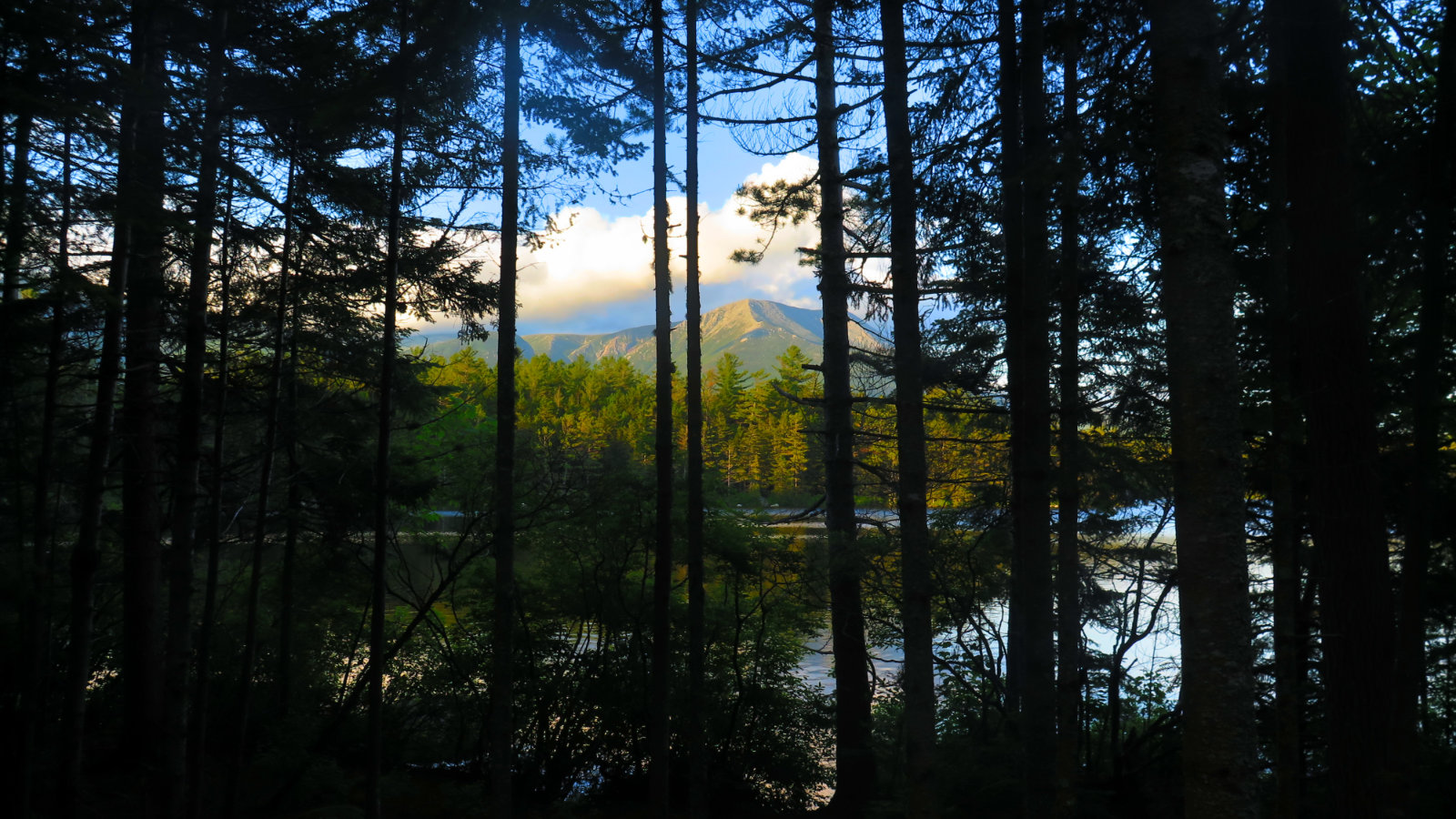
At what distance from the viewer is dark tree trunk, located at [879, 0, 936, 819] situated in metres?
5.57

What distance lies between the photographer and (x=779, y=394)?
28.2 ft

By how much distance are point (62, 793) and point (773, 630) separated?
25.3ft

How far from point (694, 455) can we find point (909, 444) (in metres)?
2.93

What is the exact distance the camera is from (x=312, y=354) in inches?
348

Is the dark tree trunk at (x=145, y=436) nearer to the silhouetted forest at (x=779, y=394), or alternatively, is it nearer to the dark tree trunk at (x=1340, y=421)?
the silhouetted forest at (x=779, y=394)

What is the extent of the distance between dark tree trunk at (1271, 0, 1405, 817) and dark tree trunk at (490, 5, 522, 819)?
238 inches

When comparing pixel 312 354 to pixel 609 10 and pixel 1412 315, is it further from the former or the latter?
pixel 1412 315

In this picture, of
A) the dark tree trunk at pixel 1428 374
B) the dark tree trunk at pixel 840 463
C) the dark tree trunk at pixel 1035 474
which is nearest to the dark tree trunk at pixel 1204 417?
the dark tree trunk at pixel 1428 374

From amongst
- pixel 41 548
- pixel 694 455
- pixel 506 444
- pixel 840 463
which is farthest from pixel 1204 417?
pixel 41 548

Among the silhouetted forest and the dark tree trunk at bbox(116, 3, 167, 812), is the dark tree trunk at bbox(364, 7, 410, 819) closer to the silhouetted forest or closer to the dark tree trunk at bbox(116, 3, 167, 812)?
the silhouetted forest

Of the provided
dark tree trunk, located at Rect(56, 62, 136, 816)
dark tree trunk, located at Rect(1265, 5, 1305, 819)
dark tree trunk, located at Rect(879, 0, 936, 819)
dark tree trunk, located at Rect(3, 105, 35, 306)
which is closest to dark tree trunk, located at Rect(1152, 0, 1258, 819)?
dark tree trunk, located at Rect(1265, 5, 1305, 819)

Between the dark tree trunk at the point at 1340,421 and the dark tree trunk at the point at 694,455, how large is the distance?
504 centimetres

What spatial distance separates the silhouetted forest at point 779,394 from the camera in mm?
4125

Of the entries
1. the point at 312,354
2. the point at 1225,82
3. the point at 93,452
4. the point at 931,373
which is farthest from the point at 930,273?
the point at 93,452
